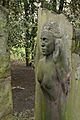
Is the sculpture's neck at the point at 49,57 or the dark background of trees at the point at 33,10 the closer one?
the sculpture's neck at the point at 49,57

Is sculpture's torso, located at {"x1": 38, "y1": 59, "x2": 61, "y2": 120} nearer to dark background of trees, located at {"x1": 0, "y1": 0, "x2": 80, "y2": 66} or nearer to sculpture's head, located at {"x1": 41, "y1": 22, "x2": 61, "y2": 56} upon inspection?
sculpture's head, located at {"x1": 41, "y1": 22, "x2": 61, "y2": 56}

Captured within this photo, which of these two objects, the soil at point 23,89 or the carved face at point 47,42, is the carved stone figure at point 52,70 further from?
the soil at point 23,89

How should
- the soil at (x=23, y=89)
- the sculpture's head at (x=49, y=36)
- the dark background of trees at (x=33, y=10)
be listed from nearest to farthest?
the sculpture's head at (x=49, y=36) → the soil at (x=23, y=89) → the dark background of trees at (x=33, y=10)

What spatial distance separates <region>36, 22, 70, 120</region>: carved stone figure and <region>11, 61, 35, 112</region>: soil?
3.40m

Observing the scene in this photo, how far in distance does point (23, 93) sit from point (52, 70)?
4.74 meters

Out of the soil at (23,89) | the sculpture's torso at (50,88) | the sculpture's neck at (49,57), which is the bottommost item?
the soil at (23,89)

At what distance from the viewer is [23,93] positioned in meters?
7.32

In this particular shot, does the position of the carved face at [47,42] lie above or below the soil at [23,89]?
above

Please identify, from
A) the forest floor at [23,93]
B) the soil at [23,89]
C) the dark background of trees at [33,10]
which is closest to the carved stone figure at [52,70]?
Result: the forest floor at [23,93]

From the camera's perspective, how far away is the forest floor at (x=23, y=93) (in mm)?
5870

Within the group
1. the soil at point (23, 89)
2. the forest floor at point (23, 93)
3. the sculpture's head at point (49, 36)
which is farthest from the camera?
the soil at point (23, 89)

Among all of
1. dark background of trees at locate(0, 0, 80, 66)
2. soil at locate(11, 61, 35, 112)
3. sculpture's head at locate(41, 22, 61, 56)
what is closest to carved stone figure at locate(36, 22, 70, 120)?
sculpture's head at locate(41, 22, 61, 56)

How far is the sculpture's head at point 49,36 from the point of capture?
8.50 feet

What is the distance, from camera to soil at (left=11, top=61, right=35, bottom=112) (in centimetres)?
643
